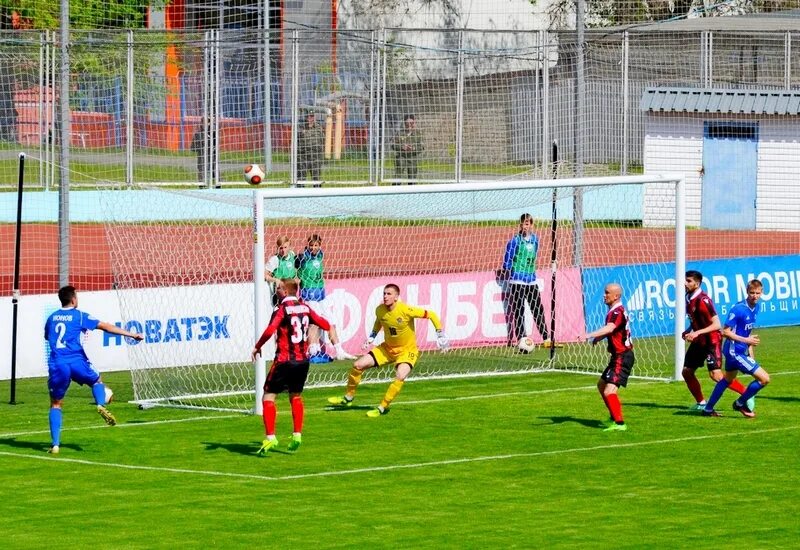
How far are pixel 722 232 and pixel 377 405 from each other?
1996 cm

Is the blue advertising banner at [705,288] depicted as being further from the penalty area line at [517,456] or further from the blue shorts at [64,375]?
the blue shorts at [64,375]

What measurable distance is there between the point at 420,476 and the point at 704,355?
195 inches

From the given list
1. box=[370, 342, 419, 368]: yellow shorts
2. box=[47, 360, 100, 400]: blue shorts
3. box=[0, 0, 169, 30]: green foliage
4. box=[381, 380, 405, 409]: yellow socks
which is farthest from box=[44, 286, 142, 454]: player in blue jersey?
box=[0, 0, 169, 30]: green foliage

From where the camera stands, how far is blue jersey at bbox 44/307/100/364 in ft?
52.4

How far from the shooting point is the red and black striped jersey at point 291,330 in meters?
15.7

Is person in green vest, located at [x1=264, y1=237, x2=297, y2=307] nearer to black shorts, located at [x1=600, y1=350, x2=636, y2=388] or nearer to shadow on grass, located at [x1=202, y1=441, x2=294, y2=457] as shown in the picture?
shadow on grass, located at [x1=202, y1=441, x2=294, y2=457]

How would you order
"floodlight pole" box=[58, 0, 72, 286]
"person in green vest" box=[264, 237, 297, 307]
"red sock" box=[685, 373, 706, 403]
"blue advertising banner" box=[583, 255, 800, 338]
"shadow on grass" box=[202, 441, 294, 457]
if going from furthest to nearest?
1. "blue advertising banner" box=[583, 255, 800, 338]
2. "person in green vest" box=[264, 237, 297, 307]
3. "floodlight pole" box=[58, 0, 72, 286]
4. "red sock" box=[685, 373, 706, 403]
5. "shadow on grass" box=[202, 441, 294, 457]

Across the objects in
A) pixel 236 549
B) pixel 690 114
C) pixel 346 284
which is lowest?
pixel 236 549

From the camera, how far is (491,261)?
28.7 m

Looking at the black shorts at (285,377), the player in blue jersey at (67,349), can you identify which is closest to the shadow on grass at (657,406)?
the black shorts at (285,377)

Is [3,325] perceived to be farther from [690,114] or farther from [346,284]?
[690,114]

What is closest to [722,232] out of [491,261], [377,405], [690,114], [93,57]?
[690,114]

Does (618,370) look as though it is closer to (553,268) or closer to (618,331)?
(618,331)

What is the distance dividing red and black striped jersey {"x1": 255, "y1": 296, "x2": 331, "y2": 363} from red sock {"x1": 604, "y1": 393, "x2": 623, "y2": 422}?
11.5 ft
